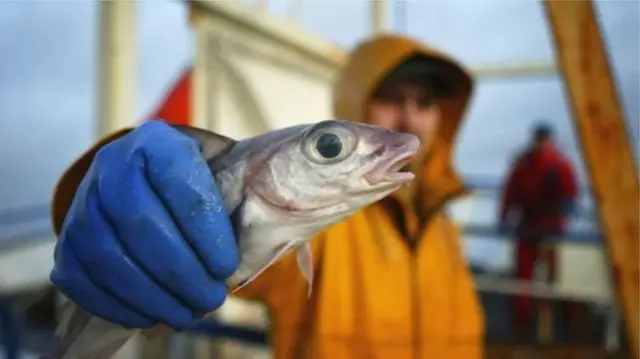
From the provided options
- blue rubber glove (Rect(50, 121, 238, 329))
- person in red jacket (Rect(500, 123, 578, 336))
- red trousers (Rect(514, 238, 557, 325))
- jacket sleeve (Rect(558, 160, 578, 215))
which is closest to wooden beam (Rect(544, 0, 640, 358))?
blue rubber glove (Rect(50, 121, 238, 329))

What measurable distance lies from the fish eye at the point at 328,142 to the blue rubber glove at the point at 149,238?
130 mm

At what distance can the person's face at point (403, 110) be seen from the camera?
5.79 ft

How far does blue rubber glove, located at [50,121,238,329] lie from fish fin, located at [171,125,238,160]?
0.02 metres

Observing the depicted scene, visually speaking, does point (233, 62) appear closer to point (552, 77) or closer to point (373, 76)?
point (373, 76)

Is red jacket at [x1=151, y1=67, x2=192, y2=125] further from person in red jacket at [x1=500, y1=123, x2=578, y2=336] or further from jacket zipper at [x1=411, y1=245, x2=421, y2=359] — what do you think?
person in red jacket at [x1=500, y1=123, x2=578, y2=336]

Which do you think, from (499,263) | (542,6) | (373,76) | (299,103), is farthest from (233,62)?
(499,263)

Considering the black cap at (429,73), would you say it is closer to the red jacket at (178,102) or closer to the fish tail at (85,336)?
the fish tail at (85,336)

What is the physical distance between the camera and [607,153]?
5.51 ft

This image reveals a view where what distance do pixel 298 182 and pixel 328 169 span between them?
42mm

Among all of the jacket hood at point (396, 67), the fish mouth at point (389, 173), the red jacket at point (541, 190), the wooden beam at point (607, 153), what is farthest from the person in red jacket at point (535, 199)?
the fish mouth at point (389, 173)

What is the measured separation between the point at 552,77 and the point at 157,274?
13.3 ft

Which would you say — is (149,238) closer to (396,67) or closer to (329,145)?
(329,145)

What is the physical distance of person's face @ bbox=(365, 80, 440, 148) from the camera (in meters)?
1.76

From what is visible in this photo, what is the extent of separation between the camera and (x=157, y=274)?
92cm
